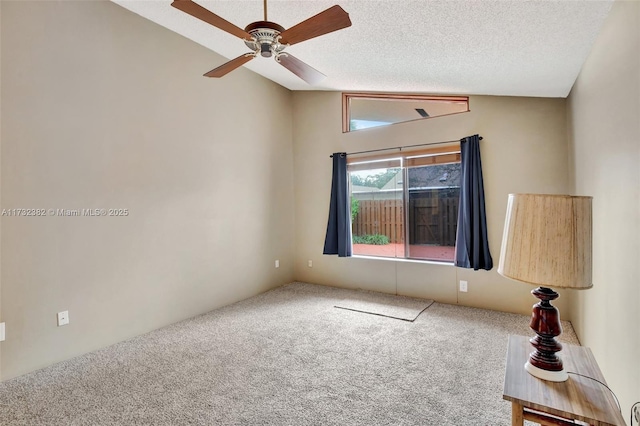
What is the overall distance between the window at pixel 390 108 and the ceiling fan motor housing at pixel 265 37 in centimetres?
254

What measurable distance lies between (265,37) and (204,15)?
33 centimetres

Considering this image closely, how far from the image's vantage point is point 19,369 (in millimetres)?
2340

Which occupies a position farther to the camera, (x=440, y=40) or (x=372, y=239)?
(x=372, y=239)

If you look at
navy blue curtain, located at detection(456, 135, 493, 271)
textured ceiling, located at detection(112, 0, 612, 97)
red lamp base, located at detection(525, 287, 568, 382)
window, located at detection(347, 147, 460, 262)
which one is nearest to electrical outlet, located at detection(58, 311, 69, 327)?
textured ceiling, located at detection(112, 0, 612, 97)

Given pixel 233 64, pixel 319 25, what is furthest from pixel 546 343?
pixel 233 64

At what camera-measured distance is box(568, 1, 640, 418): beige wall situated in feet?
4.69

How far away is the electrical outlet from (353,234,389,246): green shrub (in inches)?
130

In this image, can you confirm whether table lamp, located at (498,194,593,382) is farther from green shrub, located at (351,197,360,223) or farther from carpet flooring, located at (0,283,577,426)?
green shrub, located at (351,197,360,223)

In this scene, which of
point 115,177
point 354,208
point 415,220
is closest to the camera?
point 115,177

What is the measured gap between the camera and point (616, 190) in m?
1.69

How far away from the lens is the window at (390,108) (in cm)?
386

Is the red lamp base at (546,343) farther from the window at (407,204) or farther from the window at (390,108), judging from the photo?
the window at (390,108)

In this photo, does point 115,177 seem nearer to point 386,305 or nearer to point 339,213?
point 339,213

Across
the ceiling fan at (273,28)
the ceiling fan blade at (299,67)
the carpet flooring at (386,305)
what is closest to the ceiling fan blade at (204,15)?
the ceiling fan at (273,28)
